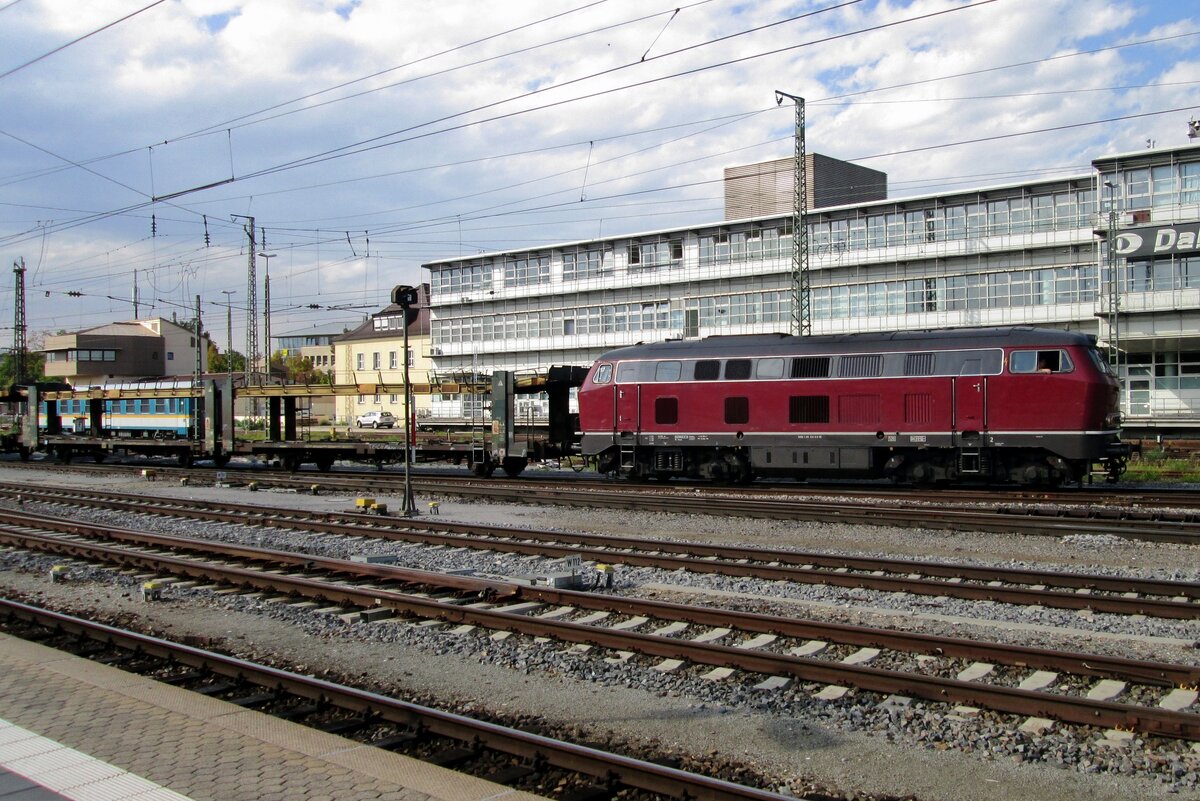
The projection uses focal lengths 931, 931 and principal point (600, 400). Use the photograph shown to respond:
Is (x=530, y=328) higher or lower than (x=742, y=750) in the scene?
higher

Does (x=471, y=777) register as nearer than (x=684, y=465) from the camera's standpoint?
Yes

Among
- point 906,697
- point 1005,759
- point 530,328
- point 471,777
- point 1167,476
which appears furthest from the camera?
point 530,328

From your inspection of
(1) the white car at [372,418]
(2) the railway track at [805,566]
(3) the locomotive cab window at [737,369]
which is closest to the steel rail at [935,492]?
(3) the locomotive cab window at [737,369]

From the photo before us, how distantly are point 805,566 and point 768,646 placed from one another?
4.47 meters

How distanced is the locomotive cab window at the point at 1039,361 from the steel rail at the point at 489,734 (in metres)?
16.7

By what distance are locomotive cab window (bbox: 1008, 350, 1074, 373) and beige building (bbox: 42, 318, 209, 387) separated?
7145cm

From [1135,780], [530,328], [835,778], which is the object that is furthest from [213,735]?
[530,328]

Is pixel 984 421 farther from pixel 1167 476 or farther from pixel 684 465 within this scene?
pixel 1167 476

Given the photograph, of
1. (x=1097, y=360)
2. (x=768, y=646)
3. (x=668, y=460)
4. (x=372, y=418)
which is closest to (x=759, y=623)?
(x=768, y=646)

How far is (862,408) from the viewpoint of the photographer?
71.2 feet

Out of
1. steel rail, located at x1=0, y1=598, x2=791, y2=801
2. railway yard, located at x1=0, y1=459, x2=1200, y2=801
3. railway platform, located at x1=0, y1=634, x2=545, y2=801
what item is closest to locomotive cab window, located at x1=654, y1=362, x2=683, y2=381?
railway yard, located at x1=0, y1=459, x2=1200, y2=801

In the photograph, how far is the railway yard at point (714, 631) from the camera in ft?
20.5

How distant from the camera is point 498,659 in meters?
8.87

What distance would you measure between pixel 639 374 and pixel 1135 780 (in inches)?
761
